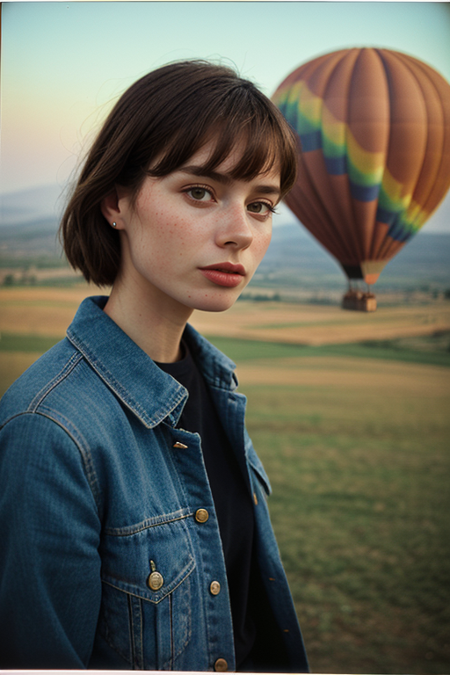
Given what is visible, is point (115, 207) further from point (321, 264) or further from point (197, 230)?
point (321, 264)

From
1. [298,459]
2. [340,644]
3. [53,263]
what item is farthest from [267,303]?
[340,644]

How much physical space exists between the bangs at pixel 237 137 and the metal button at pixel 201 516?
45 cm

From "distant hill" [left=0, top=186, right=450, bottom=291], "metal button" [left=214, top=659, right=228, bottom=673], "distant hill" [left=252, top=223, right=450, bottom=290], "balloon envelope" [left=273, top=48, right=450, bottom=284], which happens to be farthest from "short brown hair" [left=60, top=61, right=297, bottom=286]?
"distant hill" [left=252, top=223, right=450, bottom=290]

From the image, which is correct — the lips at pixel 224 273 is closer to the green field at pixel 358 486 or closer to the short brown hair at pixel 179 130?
the short brown hair at pixel 179 130

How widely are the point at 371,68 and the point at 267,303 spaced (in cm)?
201

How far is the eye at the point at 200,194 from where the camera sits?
690 mm

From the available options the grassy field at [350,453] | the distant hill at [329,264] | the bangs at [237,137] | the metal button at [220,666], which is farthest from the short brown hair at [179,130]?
the distant hill at [329,264]

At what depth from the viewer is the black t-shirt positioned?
788mm

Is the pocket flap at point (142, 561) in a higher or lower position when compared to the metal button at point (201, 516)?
lower

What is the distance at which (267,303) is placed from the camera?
3.93m

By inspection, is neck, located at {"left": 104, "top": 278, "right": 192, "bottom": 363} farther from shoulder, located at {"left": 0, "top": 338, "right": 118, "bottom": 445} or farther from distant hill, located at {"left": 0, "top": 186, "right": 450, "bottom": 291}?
distant hill, located at {"left": 0, "top": 186, "right": 450, "bottom": 291}

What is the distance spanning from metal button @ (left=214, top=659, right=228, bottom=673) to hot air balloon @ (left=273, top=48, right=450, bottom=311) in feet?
5.57

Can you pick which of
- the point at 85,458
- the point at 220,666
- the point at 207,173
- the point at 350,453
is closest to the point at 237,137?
the point at 207,173

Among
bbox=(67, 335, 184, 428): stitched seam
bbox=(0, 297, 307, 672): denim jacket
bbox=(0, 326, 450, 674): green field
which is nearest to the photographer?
A: bbox=(0, 297, 307, 672): denim jacket
